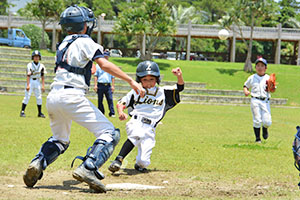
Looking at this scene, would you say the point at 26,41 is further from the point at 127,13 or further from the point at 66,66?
the point at 66,66

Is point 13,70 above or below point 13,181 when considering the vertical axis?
below

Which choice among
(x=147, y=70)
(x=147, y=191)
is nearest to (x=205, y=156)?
(x=147, y=70)

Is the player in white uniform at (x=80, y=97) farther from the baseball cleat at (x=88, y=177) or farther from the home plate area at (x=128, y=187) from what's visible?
the home plate area at (x=128, y=187)

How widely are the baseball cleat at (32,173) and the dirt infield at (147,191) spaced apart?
0.09 m

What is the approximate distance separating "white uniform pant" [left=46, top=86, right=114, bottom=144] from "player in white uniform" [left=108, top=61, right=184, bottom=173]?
146 centimetres

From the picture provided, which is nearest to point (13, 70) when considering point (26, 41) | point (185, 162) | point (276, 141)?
point (26, 41)

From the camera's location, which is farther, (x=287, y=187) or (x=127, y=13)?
(x=127, y=13)

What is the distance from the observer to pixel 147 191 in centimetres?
570

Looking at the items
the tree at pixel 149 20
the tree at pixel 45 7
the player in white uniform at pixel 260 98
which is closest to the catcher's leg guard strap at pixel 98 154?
the player in white uniform at pixel 260 98

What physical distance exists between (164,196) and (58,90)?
175 centimetres

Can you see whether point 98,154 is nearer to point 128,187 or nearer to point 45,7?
point 128,187

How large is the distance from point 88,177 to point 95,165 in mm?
185

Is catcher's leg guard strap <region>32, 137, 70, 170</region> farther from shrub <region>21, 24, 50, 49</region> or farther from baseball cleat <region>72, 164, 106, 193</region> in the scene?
shrub <region>21, 24, 50, 49</region>

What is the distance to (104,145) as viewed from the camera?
18.2 feet
